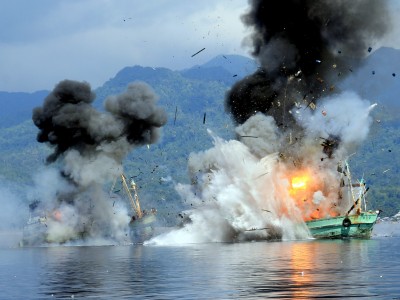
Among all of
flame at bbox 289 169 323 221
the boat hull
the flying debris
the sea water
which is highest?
the flying debris

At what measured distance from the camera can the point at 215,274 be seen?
7181 centimetres

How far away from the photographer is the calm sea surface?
5731 cm

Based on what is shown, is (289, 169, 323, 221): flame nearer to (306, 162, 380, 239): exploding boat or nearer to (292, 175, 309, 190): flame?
(292, 175, 309, 190): flame

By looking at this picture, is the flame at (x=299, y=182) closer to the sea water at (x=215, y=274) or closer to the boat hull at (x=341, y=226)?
the boat hull at (x=341, y=226)

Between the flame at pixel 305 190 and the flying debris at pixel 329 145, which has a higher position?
the flying debris at pixel 329 145

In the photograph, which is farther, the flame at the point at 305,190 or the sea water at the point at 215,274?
the flame at the point at 305,190

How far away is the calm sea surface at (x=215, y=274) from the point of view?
2256 inches

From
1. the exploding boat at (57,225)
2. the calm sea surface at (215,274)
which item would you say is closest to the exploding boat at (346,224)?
the calm sea surface at (215,274)

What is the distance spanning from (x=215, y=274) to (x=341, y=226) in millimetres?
58045

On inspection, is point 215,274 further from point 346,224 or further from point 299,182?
point 299,182

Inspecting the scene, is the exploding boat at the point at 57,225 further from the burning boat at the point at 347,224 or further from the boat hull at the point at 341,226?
the burning boat at the point at 347,224

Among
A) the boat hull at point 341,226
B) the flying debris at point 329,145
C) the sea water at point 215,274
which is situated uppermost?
the flying debris at point 329,145

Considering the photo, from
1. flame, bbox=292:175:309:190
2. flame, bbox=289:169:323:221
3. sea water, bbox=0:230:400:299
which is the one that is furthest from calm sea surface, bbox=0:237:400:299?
flame, bbox=292:175:309:190

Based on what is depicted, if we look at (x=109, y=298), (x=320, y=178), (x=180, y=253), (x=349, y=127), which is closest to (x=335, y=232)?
(x=320, y=178)
